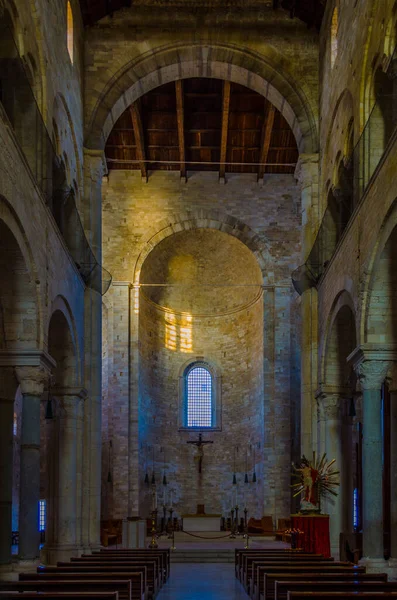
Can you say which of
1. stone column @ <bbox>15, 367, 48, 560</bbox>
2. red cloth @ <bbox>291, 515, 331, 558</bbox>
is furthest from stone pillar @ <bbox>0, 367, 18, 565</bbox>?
red cloth @ <bbox>291, 515, 331, 558</bbox>

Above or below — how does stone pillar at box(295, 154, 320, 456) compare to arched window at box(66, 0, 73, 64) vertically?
below

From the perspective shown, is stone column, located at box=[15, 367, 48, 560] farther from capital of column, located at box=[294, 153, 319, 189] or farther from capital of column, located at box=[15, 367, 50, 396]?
capital of column, located at box=[294, 153, 319, 189]

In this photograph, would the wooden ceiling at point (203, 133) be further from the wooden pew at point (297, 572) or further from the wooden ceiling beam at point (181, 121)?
the wooden pew at point (297, 572)

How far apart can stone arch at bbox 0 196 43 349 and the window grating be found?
2356 cm

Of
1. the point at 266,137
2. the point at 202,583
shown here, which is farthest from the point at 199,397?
the point at 202,583

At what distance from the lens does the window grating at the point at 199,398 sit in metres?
41.9

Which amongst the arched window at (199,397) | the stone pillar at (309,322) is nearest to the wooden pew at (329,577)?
the stone pillar at (309,322)

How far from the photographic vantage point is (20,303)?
18.6m

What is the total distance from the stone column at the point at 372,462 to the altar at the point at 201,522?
17.6 metres

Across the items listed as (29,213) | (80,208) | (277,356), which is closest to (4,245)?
(29,213)

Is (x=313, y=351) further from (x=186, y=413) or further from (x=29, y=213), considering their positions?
(x=186, y=413)

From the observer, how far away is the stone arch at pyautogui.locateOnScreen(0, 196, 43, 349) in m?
17.8

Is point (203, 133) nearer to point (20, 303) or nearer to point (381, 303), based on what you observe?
point (381, 303)

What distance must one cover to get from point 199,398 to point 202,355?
193 centimetres
